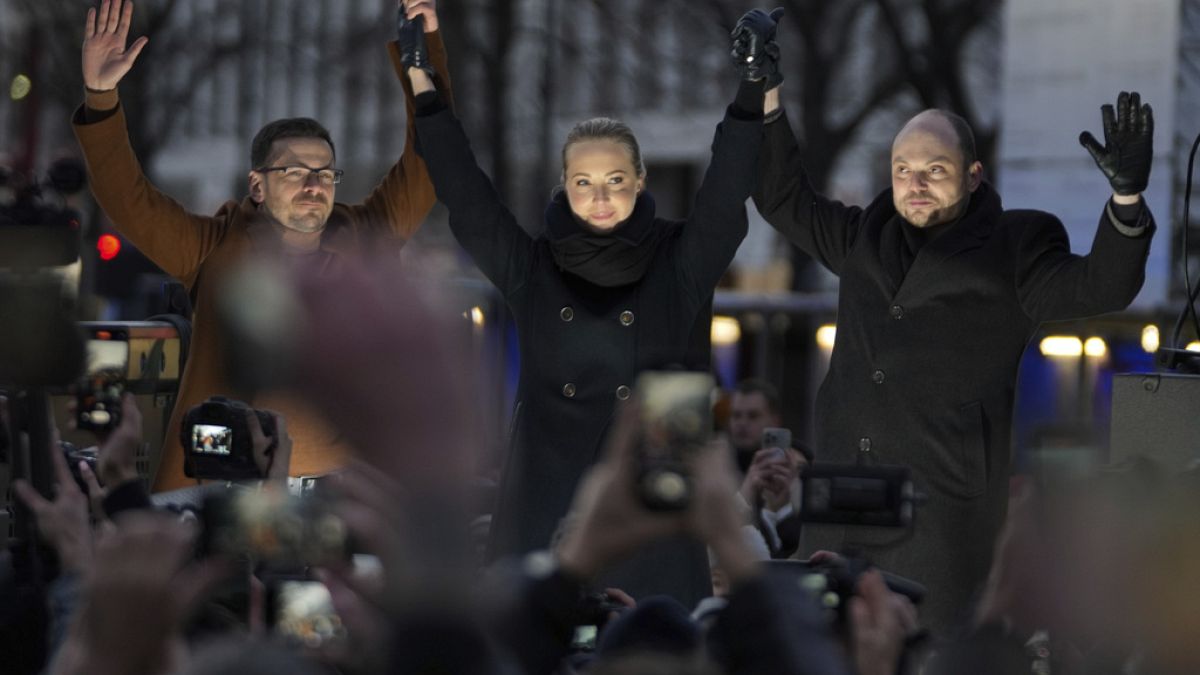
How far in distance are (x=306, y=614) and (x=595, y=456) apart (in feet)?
5.62

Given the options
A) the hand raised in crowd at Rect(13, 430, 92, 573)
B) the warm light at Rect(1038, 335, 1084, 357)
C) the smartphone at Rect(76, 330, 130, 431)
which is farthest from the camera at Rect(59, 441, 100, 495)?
the warm light at Rect(1038, 335, 1084, 357)

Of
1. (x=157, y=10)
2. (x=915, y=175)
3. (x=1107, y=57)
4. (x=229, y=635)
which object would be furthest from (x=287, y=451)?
(x=157, y=10)

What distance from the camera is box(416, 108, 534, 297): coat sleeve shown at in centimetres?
463

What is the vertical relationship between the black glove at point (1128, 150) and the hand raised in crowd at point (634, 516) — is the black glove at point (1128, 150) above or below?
above

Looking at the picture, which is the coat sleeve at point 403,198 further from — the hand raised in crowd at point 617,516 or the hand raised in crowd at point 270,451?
the hand raised in crowd at point 617,516

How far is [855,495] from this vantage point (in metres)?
2.85

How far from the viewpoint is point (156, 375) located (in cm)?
536

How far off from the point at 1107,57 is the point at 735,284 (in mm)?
8019

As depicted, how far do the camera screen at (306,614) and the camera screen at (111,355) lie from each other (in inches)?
78.5

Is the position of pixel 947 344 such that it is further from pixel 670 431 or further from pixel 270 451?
pixel 670 431

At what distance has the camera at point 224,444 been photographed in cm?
353

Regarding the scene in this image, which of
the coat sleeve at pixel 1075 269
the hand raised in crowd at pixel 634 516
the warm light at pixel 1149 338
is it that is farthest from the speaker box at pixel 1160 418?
the warm light at pixel 1149 338

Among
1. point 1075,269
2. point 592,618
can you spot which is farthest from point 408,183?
point 592,618

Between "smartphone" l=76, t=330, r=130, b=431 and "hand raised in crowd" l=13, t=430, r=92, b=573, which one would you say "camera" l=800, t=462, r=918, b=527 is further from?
"smartphone" l=76, t=330, r=130, b=431
